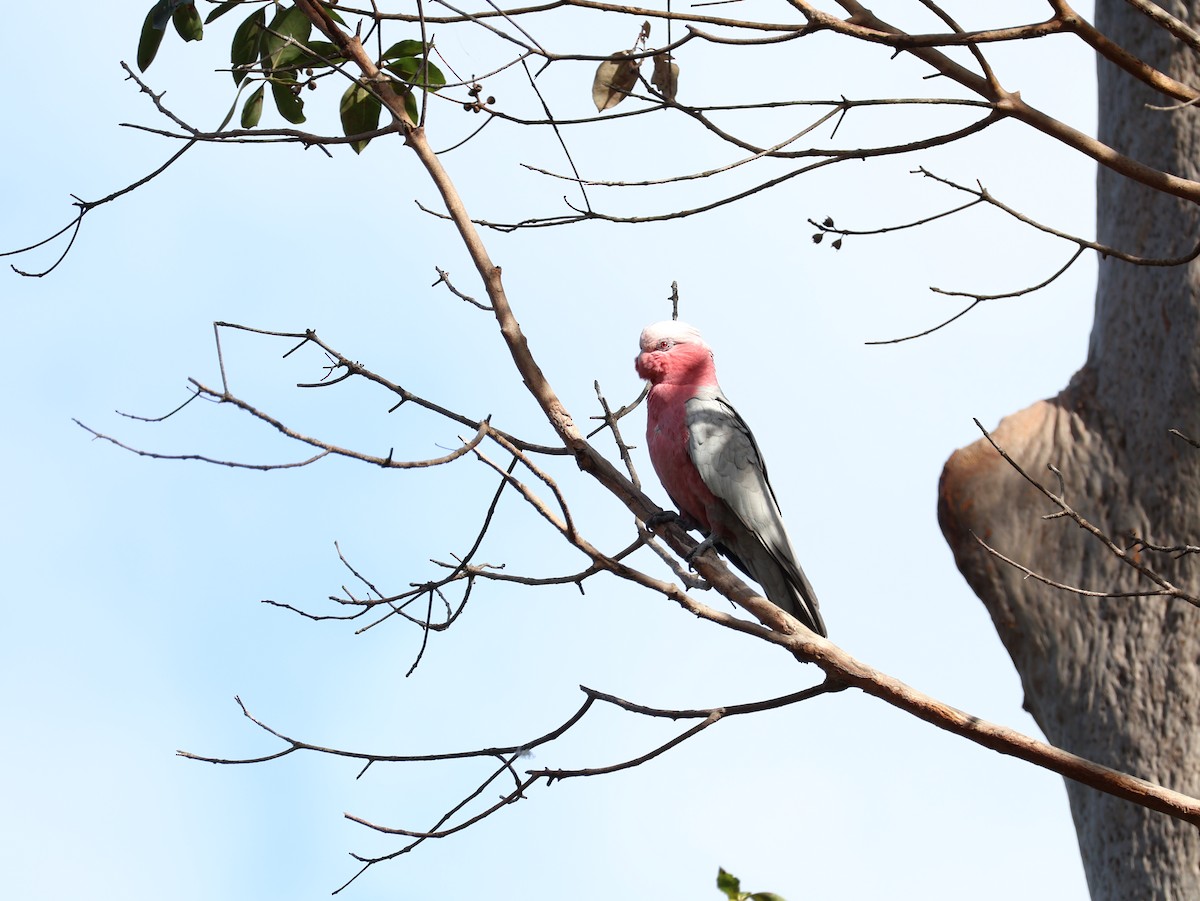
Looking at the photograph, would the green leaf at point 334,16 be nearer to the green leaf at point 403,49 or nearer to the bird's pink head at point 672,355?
the green leaf at point 403,49

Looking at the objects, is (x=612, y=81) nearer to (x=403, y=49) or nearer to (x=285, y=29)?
(x=403, y=49)

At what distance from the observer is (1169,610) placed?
4.80m

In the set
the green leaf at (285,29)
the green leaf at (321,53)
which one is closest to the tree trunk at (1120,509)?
the green leaf at (321,53)

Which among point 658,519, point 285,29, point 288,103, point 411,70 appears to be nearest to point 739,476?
point 658,519

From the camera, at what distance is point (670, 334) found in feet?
15.0

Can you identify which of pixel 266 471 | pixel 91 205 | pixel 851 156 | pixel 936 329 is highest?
pixel 91 205

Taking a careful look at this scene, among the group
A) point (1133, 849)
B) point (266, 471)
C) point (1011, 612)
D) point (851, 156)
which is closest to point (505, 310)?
point (266, 471)

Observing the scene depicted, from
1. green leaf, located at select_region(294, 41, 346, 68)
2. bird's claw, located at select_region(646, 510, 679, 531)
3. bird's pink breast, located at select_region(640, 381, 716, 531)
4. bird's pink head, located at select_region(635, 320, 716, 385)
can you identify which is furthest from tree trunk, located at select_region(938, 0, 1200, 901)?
green leaf, located at select_region(294, 41, 346, 68)

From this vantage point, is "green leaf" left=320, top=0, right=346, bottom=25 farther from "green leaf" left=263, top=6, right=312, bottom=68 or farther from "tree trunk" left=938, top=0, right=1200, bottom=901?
"tree trunk" left=938, top=0, right=1200, bottom=901

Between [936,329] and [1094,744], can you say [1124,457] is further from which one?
[936,329]

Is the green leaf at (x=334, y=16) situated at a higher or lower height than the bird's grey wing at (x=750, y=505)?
higher

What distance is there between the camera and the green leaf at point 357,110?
3766 millimetres

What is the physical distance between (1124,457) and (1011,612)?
855 mm

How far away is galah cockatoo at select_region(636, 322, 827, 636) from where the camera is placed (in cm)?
430
